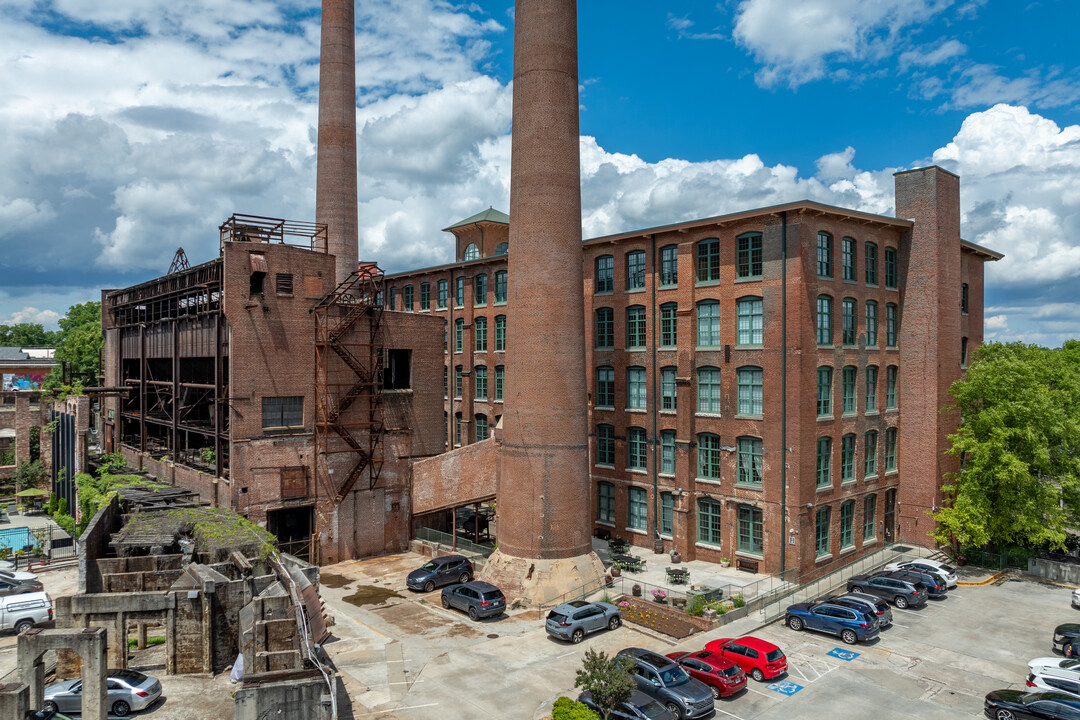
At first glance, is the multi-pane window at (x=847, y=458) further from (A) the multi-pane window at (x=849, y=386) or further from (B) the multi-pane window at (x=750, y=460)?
(B) the multi-pane window at (x=750, y=460)

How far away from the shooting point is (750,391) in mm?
34375

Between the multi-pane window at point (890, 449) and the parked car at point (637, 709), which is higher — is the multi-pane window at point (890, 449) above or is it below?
above

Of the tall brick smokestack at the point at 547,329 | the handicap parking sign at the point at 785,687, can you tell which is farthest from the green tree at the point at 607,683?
the tall brick smokestack at the point at 547,329

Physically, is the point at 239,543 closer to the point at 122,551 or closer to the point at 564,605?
the point at 122,551

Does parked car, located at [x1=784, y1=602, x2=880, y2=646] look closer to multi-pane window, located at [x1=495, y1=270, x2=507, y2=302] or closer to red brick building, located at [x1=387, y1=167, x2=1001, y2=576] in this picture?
red brick building, located at [x1=387, y1=167, x2=1001, y2=576]

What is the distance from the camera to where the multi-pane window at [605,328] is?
4053 cm

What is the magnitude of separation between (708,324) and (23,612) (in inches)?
1279

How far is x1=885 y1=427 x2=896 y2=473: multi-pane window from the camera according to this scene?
38.4m

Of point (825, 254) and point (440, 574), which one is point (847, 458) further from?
point (440, 574)

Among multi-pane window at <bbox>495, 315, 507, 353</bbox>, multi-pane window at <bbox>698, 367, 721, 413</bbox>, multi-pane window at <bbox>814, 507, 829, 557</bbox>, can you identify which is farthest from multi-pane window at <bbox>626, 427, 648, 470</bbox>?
multi-pane window at <bbox>495, 315, 507, 353</bbox>

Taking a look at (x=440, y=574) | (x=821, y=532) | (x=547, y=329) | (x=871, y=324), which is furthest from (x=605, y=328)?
(x=440, y=574)

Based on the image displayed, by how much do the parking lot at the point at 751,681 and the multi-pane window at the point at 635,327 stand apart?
16.1 metres

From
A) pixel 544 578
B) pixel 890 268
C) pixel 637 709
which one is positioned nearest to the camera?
pixel 637 709

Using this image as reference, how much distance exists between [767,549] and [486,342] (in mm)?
24323
